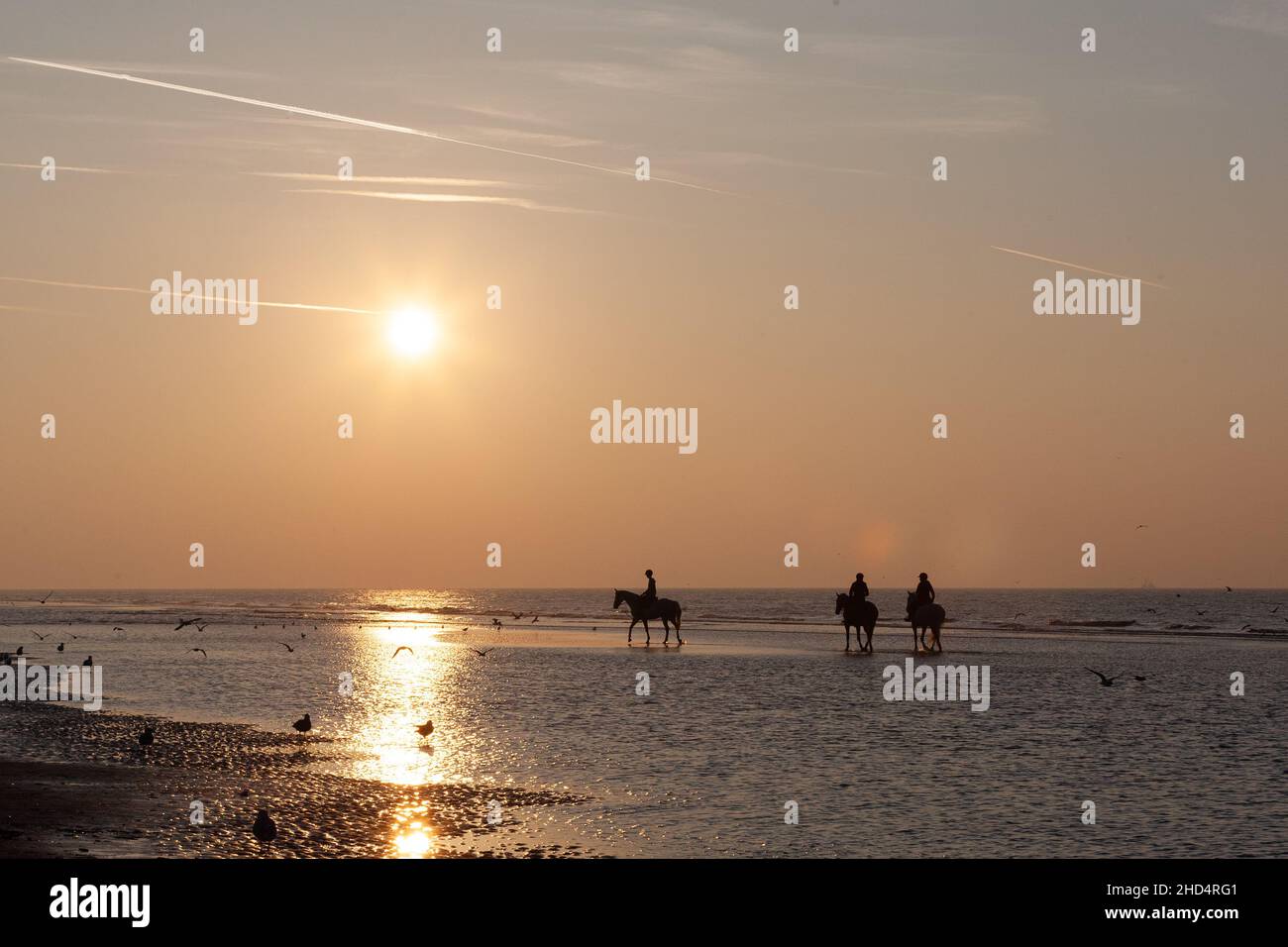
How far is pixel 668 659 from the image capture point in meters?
45.3

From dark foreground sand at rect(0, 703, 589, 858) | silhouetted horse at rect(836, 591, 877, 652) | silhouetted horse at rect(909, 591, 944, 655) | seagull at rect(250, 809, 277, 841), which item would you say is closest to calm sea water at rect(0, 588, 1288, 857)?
dark foreground sand at rect(0, 703, 589, 858)

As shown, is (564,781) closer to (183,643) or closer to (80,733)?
(80,733)

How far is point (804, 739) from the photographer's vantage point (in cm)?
2333

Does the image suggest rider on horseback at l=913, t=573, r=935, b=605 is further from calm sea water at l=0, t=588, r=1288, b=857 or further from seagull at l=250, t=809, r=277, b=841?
seagull at l=250, t=809, r=277, b=841

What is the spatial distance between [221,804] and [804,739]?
10892 mm

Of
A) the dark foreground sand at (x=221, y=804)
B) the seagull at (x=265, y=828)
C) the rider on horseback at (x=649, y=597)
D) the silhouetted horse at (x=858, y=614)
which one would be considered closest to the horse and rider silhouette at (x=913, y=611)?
the silhouetted horse at (x=858, y=614)

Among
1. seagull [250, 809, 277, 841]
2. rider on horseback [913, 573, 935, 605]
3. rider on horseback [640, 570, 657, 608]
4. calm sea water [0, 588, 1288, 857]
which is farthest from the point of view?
rider on horseback [640, 570, 657, 608]

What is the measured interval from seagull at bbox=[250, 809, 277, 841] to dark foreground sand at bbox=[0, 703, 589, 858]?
4.7 inches

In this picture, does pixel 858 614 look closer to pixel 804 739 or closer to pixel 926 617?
pixel 926 617

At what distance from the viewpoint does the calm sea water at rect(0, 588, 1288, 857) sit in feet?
51.3

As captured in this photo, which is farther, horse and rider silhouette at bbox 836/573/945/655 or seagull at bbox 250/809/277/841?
horse and rider silhouette at bbox 836/573/945/655

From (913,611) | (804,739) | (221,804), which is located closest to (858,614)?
(913,611)
